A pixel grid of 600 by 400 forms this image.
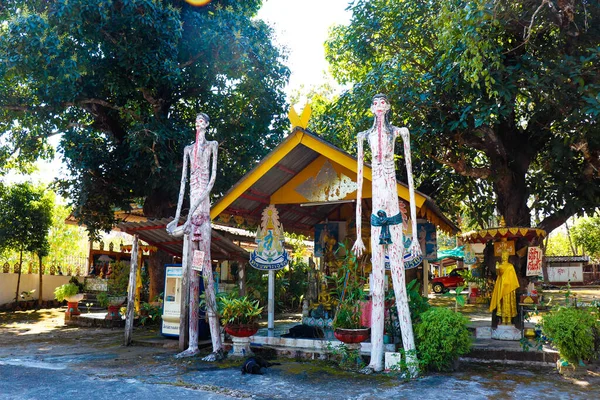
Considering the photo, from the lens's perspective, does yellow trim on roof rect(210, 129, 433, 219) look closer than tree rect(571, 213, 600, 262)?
Yes

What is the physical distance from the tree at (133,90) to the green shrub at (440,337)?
7.79 metres

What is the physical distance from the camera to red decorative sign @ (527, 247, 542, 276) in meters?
10.0

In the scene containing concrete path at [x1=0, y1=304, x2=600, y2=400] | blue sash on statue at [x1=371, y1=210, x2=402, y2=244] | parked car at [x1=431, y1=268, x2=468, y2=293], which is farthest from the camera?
parked car at [x1=431, y1=268, x2=468, y2=293]

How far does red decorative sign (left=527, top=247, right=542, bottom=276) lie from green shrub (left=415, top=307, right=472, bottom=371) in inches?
137

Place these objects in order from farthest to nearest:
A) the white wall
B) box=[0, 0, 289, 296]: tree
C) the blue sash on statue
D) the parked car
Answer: the parked car, the white wall, box=[0, 0, 289, 296]: tree, the blue sash on statue

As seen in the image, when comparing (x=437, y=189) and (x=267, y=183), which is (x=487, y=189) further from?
(x=267, y=183)

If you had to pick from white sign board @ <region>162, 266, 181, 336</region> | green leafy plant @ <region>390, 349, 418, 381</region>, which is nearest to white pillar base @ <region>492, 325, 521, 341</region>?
green leafy plant @ <region>390, 349, 418, 381</region>

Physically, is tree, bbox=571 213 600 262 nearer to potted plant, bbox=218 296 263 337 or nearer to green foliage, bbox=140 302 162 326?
green foliage, bbox=140 302 162 326

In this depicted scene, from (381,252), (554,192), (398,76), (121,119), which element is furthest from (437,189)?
(121,119)

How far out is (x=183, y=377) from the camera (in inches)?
286

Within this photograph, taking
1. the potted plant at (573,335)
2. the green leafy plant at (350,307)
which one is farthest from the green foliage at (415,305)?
the potted plant at (573,335)

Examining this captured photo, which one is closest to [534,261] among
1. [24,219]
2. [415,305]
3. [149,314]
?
[415,305]

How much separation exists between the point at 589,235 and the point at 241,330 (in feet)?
106

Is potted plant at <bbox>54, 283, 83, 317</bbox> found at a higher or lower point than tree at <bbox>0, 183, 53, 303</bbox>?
lower
